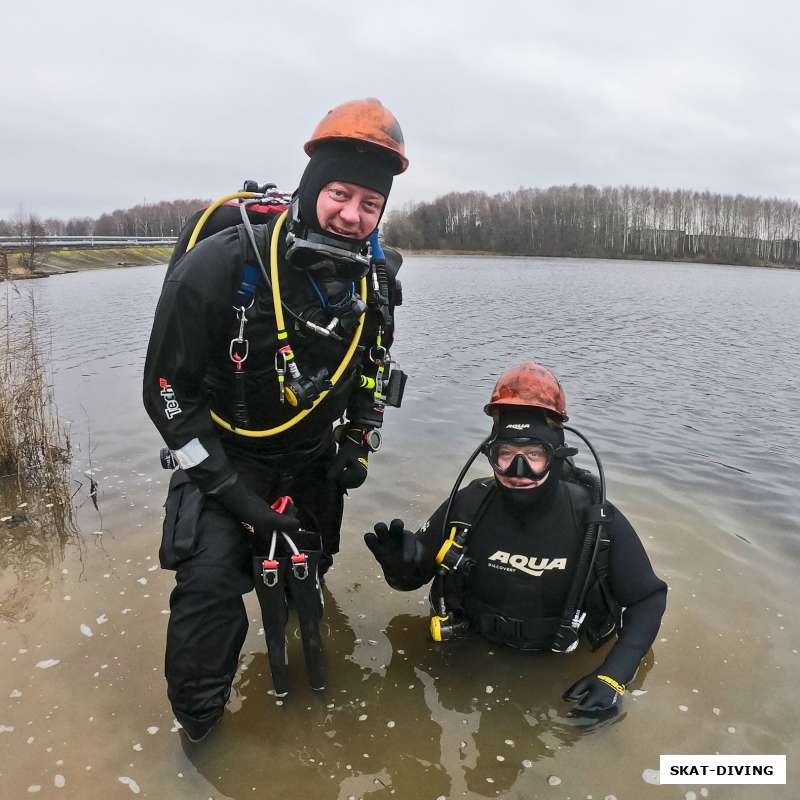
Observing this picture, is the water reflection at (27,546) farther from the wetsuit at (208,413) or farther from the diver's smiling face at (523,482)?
the diver's smiling face at (523,482)

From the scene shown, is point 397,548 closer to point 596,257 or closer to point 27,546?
point 27,546

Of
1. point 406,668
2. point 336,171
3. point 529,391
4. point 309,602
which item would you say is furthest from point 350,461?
point 336,171

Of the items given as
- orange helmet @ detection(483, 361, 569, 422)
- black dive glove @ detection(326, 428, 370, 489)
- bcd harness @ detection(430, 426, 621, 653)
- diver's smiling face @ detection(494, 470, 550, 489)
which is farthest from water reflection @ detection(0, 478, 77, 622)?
orange helmet @ detection(483, 361, 569, 422)

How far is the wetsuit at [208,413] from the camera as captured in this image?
252 centimetres

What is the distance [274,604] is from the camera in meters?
2.81

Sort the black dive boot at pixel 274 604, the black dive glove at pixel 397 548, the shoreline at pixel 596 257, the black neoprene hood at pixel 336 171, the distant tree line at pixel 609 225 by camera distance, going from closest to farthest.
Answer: the black neoprene hood at pixel 336 171 < the black dive boot at pixel 274 604 < the black dive glove at pixel 397 548 < the shoreline at pixel 596 257 < the distant tree line at pixel 609 225

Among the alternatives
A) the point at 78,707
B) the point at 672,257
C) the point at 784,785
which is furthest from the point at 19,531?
the point at 672,257

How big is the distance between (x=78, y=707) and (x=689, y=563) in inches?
166

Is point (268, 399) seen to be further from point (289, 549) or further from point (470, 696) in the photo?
point (470, 696)

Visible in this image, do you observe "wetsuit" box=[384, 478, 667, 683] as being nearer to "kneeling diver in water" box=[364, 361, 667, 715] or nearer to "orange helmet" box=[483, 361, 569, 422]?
"kneeling diver in water" box=[364, 361, 667, 715]

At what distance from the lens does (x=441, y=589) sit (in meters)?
3.27

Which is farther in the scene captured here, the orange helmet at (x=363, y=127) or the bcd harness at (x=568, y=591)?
the bcd harness at (x=568, y=591)

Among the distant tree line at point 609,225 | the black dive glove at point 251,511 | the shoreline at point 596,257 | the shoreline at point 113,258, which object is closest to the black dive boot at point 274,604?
the black dive glove at point 251,511

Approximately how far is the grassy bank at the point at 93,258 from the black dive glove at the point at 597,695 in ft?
132
